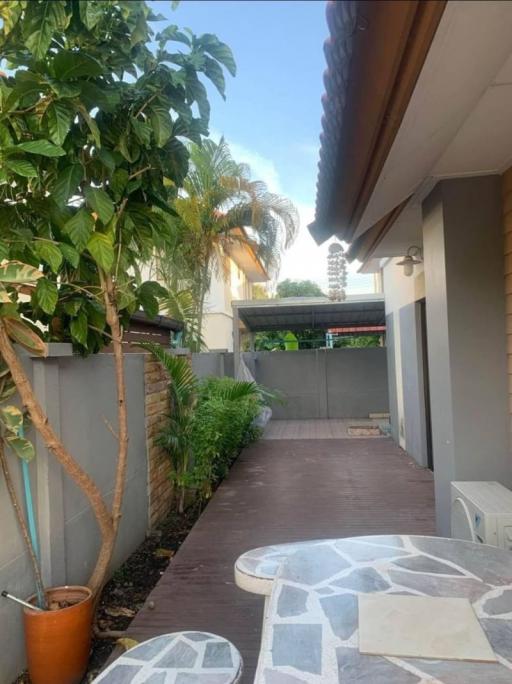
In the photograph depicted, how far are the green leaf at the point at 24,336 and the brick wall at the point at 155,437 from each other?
246 centimetres

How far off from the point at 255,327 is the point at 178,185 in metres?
10.4

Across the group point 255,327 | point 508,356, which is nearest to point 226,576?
point 508,356

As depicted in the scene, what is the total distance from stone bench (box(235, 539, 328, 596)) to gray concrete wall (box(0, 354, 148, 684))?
51.1 inches

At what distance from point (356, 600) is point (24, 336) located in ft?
7.02

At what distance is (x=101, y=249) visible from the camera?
104 inches

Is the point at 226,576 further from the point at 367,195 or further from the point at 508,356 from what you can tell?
the point at 367,195

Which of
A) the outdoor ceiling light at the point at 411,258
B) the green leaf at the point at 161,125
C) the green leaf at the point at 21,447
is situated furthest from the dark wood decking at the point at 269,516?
the green leaf at the point at 161,125

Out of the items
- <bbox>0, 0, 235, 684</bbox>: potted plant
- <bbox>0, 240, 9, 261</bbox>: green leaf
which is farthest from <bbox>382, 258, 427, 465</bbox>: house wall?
<bbox>0, 240, 9, 261</bbox>: green leaf

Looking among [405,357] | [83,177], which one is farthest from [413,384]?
[83,177]

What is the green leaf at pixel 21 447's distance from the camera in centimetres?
268

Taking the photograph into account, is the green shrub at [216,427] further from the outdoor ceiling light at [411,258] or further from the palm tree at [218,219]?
the outdoor ceiling light at [411,258]

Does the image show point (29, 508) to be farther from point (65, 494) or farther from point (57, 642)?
point (57, 642)

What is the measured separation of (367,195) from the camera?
9.87 ft

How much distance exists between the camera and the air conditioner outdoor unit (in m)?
2.59
